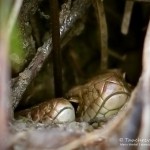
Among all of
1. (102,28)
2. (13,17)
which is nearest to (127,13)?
(102,28)

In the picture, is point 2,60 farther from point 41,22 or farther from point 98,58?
point 98,58

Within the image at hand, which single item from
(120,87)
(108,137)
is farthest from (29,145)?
(120,87)

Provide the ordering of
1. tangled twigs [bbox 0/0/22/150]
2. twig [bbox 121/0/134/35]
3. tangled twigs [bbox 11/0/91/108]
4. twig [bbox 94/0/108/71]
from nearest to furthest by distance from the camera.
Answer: tangled twigs [bbox 0/0/22/150], tangled twigs [bbox 11/0/91/108], twig [bbox 94/0/108/71], twig [bbox 121/0/134/35]

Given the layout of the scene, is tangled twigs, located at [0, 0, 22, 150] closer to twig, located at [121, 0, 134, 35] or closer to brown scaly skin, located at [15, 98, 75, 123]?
brown scaly skin, located at [15, 98, 75, 123]

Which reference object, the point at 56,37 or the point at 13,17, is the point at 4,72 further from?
the point at 56,37

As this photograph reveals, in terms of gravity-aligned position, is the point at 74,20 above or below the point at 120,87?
above

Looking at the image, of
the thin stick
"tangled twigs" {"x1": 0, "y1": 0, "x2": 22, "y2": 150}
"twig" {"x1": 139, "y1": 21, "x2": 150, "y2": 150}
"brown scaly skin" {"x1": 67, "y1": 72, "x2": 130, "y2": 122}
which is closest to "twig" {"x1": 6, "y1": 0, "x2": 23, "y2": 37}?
"tangled twigs" {"x1": 0, "y1": 0, "x2": 22, "y2": 150}

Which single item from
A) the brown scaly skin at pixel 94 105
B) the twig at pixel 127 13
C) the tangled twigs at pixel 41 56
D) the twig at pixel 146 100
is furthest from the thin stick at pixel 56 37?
the twig at pixel 146 100
